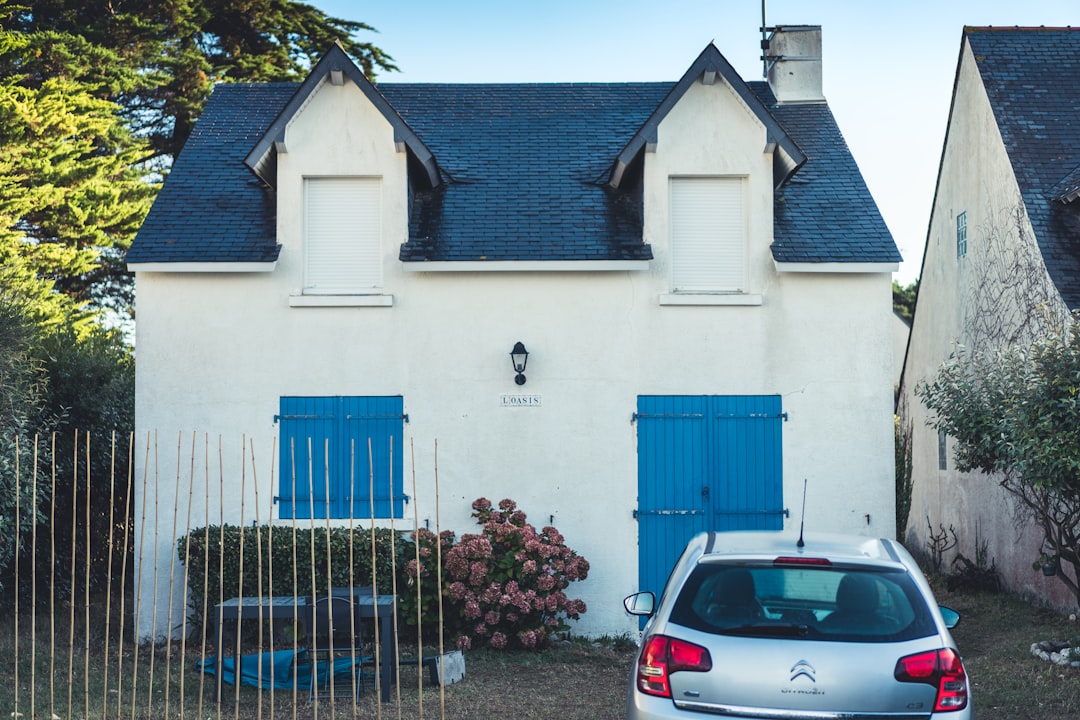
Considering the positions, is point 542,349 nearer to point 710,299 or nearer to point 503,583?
point 710,299

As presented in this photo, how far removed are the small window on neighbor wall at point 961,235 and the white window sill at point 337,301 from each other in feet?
29.8

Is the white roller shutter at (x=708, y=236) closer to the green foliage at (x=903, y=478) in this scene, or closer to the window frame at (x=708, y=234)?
the window frame at (x=708, y=234)

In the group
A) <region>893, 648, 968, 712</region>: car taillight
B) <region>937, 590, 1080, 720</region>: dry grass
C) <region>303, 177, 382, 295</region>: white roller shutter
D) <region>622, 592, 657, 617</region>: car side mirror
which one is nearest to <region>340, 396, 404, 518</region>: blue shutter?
<region>303, 177, 382, 295</region>: white roller shutter

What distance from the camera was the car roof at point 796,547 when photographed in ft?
20.1

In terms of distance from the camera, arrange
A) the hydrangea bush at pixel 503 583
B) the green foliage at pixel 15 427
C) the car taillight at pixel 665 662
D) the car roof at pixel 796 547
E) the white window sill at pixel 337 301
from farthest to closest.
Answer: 1. the white window sill at pixel 337 301
2. the hydrangea bush at pixel 503 583
3. the green foliage at pixel 15 427
4. the car roof at pixel 796 547
5. the car taillight at pixel 665 662

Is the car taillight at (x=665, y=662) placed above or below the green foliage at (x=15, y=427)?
below

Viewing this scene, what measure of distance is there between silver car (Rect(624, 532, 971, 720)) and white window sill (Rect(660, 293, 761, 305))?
22.0ft

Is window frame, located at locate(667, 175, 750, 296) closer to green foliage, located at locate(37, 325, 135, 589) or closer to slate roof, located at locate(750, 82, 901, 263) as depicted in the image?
slate roof, located at locate(750, 82, 901, 263)

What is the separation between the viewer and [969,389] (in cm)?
1156

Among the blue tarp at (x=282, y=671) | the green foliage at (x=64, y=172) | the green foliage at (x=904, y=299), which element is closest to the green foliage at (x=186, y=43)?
the green foliage at (x=64, y=172)

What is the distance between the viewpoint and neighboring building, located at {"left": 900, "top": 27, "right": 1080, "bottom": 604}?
1391 centimetres

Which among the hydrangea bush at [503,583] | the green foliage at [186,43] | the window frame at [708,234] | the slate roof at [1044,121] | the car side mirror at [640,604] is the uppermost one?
the green foliage at [186,43]

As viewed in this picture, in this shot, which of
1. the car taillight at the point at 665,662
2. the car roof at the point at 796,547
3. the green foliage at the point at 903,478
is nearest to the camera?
the car taillight at the point at 665,662

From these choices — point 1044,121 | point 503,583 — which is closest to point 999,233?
point 1044,121
